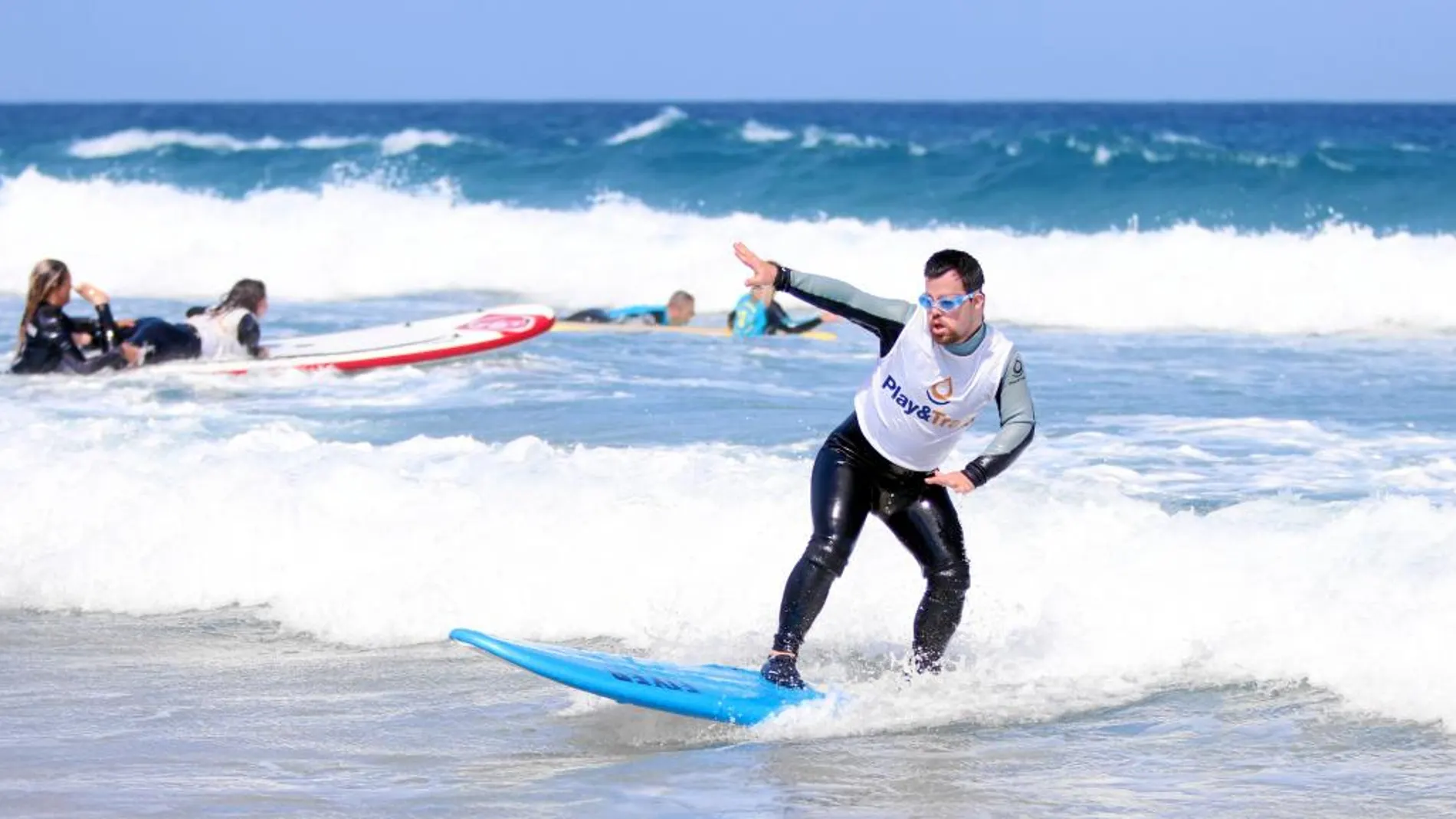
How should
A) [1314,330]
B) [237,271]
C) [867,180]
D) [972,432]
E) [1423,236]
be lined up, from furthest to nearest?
[867,180], [237,271], [1423,236], [1314,330], [972,432]

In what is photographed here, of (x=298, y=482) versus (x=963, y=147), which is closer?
(x=298, y=482)

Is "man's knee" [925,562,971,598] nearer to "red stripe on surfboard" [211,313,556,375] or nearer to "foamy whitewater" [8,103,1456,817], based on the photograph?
"foamy whitewater" [8,103,1456,817]

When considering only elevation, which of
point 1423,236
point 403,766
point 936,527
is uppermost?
point 1423,236

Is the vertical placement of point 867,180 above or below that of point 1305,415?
above

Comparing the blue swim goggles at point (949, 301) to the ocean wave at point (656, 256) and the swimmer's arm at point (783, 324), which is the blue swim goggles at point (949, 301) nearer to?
the swimmer's arm at point (783, 324)

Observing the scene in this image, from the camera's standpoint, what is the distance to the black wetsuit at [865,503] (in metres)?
5.80

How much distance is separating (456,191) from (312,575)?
27206mm

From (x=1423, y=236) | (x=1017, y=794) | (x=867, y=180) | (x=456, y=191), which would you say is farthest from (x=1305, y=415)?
(x=456, y=191)

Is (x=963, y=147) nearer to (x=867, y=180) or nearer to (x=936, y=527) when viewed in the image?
(x=867, y=180)

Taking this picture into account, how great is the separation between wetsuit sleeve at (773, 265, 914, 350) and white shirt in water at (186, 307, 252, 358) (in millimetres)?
8864

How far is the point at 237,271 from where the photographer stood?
27688 millimetres

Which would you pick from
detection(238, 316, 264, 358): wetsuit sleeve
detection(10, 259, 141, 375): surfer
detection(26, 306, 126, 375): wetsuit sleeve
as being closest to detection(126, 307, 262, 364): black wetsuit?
detection(238, 316, 264, 358): wetsuit sleeve

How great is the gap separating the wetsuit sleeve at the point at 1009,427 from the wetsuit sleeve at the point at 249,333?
30.0 ft

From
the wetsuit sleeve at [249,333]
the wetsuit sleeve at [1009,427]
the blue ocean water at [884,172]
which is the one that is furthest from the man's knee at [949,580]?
the blue ocean water at [884,172]
